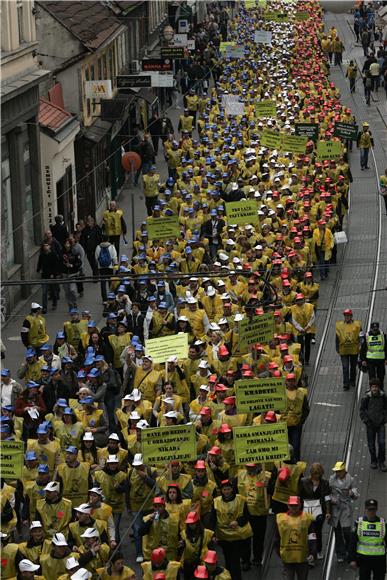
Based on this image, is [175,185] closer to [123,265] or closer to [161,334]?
[123,265]

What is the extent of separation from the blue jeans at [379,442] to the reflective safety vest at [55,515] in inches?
207

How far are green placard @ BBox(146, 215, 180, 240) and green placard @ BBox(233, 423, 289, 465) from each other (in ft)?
36.2

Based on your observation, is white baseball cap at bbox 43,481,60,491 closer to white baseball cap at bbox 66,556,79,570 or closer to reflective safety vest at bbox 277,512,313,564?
white baseball cap at bbox 66,556,79,570

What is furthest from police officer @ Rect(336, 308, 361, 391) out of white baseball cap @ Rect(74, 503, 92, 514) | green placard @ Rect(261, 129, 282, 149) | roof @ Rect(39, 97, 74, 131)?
green placard @ Rect(261, 129, 282, 149)

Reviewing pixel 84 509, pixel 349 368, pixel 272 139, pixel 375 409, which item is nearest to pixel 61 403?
pixel 84 509

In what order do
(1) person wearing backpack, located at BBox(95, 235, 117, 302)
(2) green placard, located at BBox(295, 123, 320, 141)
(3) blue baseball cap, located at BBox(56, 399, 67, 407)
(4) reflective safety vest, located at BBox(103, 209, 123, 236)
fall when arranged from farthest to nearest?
(2) green placard, located at BBox(295, 123, 320, 141), (4) reflective safety vest, located at BBox(103, 209, 123, 236), (1) person wearing backpack, located at BBox(95, 235, 117, 302), (3) blue baseball cap, located at BBox(56, 399, 67, 407)

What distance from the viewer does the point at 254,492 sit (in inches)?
822

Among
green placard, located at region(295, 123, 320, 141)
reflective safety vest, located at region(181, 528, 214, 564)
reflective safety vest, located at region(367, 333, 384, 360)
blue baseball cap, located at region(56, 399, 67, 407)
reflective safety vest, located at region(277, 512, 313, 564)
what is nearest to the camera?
reflective safety vest, located at region(181, 528, 214, 564)

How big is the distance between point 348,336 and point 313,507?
699 cm

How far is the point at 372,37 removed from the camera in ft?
273

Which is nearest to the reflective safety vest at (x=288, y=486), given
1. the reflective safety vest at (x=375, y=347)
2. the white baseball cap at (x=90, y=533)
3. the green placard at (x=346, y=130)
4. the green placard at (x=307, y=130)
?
the white baseball cap at (x=90, y=533)

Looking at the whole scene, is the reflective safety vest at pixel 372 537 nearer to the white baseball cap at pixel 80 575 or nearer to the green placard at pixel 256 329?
the white baseball cap at pixel 80 575

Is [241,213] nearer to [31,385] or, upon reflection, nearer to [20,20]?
[20,20]

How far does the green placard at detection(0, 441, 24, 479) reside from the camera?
20.6m
